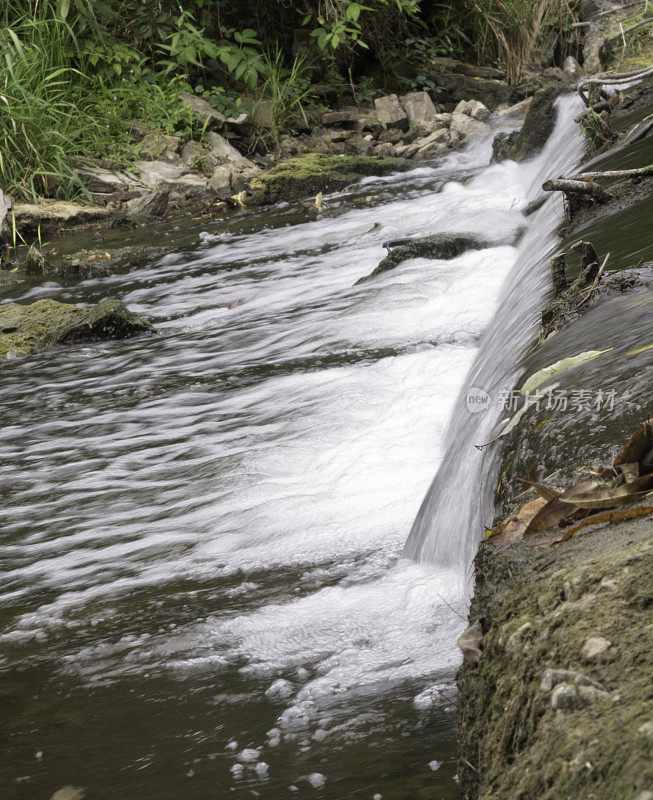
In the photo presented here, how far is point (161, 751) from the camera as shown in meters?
1.59

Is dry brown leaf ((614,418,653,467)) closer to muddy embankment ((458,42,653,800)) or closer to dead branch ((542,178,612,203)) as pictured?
muddy embankment ((458,42,653,800))

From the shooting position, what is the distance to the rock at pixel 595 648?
2.83ft

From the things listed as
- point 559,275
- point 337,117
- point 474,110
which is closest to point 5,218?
point 337,117

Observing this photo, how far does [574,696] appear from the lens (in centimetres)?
83

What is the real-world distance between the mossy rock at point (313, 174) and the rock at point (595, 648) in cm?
897

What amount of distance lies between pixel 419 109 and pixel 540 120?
412 centimetres

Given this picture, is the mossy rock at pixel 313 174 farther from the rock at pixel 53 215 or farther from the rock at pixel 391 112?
the rock at pixel 53 215

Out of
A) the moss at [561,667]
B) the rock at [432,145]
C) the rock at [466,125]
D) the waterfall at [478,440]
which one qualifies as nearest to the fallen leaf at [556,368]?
the waterfall at [478,440]

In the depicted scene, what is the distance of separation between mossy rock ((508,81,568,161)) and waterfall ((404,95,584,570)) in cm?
394

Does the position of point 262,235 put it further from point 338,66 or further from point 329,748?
point 329,748

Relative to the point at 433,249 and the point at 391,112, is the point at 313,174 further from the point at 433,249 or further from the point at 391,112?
the point at 433,249

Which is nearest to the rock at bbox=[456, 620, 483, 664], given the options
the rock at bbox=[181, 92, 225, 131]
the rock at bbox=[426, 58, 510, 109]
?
the rock at bbox=[181, 92, 225, 131]

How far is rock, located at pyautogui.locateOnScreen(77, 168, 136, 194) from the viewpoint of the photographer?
9.81 m

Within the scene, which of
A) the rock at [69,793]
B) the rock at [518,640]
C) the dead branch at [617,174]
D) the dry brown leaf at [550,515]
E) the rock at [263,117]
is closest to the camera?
the rock at [518,640]
